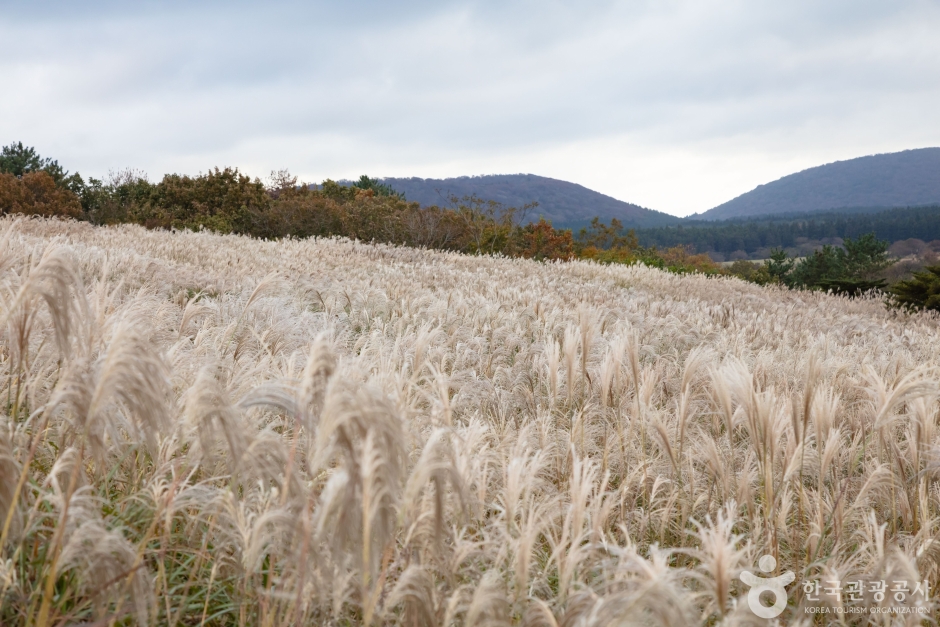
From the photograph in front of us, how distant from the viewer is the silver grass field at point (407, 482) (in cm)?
138

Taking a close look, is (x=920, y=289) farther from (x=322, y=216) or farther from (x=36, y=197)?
(x=36, y=197)

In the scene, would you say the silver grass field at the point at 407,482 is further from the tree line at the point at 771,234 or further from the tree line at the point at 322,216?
the tree line at the point at 771,234

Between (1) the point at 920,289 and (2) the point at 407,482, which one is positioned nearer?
(2) the point at 407,482

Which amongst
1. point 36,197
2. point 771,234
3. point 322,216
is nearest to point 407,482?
point 322,216

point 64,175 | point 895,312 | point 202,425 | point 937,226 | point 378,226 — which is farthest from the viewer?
point 937,226

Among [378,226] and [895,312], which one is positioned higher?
[378,226]

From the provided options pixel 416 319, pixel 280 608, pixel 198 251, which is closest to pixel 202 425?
pixel 280 608

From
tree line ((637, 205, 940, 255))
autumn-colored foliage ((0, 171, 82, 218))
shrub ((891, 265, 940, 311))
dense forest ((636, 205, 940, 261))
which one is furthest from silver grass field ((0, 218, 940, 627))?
dense forest ((636, 205, 940, 261))

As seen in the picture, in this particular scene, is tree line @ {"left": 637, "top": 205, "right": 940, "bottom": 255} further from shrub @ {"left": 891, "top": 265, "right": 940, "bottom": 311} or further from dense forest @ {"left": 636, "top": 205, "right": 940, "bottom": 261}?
shrub @ {"left": 891, "top": 265, "right": 940, "bottom": 311}

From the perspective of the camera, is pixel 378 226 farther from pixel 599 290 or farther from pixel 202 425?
pixel 202 425

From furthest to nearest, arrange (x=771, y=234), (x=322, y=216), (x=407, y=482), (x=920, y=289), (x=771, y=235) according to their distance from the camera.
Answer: (x=771, y=234), (x=771, y=235), (x=322, y=216), (x=920, y=289), (x=407, y=482)

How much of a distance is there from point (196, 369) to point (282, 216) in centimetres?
2527

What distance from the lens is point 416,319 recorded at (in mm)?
6191

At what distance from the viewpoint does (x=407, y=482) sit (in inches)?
69.1
